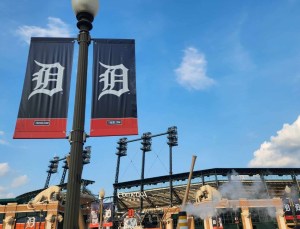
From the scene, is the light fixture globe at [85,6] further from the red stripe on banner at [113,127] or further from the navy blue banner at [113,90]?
the red stripe on banner at [113,127]

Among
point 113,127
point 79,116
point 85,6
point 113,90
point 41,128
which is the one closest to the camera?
point 79,116

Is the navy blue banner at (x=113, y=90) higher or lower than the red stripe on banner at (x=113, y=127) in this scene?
higher

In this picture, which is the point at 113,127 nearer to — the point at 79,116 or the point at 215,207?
the point at 79,116

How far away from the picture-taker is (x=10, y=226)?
4175 centimetres

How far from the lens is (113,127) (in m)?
6.57

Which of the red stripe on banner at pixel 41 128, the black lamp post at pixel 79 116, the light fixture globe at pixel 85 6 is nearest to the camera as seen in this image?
the black lamp post at pixel 79 116

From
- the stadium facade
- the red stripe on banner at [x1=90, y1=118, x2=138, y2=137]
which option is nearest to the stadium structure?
the stadium facade

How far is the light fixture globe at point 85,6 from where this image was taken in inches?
242

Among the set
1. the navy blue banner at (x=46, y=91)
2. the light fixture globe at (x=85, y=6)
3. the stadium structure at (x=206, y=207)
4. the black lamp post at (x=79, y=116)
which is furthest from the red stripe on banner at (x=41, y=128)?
the stadium structure at (x=206, y=207)

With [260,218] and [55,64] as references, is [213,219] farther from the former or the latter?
[55,64]

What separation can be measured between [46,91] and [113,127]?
1639 mm

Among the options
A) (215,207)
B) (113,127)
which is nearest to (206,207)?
(215,207)

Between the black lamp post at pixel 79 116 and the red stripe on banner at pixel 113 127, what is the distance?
784mm

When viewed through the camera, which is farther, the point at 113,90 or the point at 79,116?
the point at 113,90
